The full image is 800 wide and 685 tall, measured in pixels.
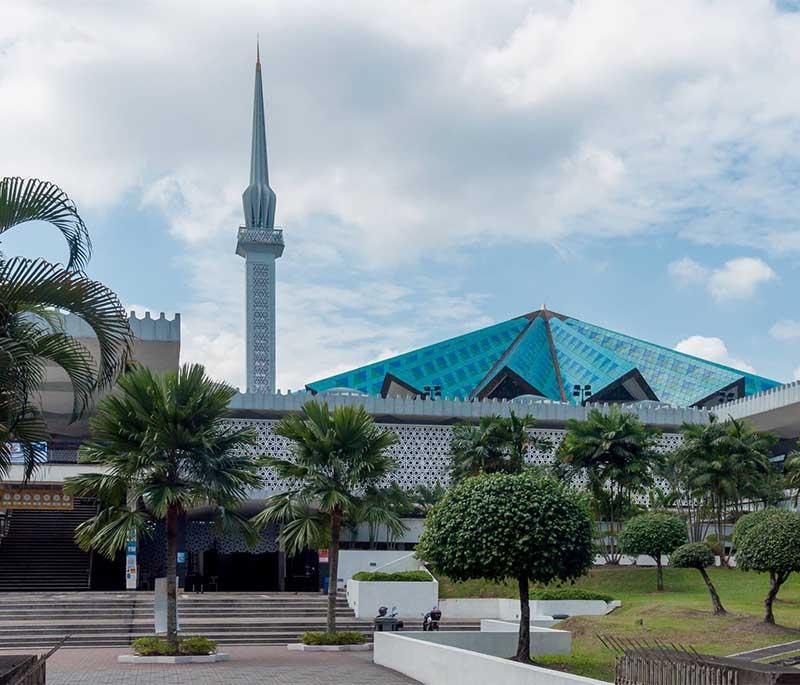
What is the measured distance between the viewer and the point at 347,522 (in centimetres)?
2453

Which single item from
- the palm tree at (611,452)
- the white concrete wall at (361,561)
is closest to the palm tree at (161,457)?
the white concrete wall at (361,561)

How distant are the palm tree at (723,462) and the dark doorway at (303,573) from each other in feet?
45.6

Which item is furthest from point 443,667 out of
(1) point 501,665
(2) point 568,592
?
(2) point 568,592

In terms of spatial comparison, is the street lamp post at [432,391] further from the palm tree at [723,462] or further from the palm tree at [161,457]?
the palm tree at [161,457]

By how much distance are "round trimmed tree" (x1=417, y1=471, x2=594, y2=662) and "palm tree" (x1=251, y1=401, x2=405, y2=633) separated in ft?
13.8

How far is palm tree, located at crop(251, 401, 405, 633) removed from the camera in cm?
2298

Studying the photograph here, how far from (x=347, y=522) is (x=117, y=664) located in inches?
225

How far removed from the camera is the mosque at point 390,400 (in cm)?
3897

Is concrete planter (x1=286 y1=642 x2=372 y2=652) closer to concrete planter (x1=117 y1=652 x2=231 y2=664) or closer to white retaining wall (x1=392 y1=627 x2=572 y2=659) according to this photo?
concrete planter (x1=117 y1=652 x2=231 y2=664)

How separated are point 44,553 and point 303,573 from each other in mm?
10022

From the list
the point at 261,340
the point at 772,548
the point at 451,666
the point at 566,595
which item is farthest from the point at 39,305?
the point at 261,340

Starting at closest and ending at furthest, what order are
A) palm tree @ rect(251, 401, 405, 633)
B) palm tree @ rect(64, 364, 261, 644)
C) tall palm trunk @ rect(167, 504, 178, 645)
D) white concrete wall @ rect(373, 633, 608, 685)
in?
white concrete wall @ rect(373, 633, 608, 685)
palm tree @ rect(64, 364, 261, 644)
tall palm trunk @ rect(167, 504, 178, 645)
palm tree @ rect(251, 401, 405, 633)

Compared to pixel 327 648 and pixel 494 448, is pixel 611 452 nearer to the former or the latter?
pixel 494 448

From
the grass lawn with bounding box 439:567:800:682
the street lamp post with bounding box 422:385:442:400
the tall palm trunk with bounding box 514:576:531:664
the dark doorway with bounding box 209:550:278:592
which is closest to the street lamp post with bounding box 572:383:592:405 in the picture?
the street lamp post with bounding box 422:385:442:400
